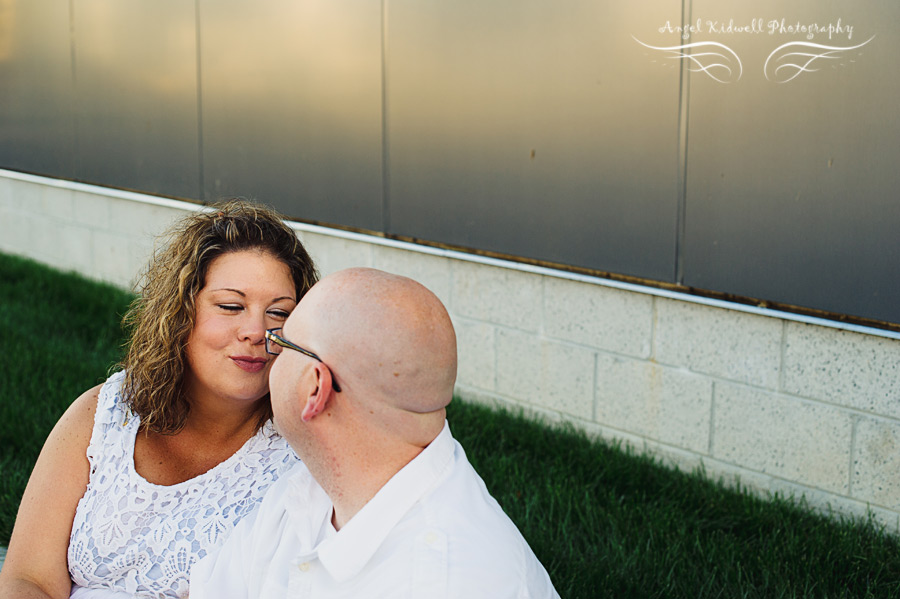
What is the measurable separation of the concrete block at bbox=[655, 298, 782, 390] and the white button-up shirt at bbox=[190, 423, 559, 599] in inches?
107

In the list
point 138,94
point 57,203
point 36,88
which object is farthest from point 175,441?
point 36,88

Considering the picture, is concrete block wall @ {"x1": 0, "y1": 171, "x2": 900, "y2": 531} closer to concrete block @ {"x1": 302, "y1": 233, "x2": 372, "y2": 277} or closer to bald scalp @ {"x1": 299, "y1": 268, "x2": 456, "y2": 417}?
concrete block @ {"x1": 302, "y1": 233, "x2": 372, "y2": 277}

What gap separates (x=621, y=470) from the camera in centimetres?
448

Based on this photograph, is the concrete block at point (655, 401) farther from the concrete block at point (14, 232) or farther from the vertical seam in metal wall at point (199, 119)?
the concrete block at point (14, 232)

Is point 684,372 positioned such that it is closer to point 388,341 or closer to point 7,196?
point 388,341

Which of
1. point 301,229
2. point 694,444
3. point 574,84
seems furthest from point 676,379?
point 301,229

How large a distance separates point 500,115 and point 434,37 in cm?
66

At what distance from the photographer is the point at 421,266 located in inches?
224

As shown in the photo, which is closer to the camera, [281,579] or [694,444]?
[281,579]

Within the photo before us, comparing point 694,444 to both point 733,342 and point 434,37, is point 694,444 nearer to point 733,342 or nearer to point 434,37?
point 733,342

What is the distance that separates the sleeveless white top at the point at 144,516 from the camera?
8.00ft

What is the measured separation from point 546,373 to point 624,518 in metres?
1.29

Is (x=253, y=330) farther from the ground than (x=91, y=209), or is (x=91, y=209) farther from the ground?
(x=253, y=330)

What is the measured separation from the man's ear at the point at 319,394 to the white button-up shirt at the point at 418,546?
17 cm
